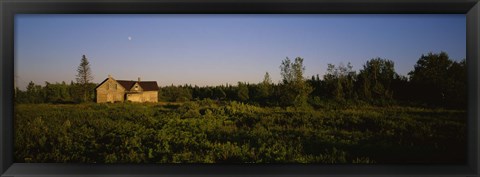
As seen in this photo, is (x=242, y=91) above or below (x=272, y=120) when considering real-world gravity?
above

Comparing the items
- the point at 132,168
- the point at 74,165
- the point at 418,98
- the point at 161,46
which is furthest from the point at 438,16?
the point at 74,165

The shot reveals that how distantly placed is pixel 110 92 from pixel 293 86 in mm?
1620

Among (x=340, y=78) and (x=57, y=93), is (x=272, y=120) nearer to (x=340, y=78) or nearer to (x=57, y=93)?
(x=340, y=78)

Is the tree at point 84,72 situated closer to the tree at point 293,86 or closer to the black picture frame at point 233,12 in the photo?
the black picture frame at point 233,12

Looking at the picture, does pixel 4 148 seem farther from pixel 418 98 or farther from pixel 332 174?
pixel 418 98

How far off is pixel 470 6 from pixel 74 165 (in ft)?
11.2

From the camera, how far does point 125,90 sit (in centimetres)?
302

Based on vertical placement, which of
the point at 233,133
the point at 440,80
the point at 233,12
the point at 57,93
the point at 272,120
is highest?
the point at 233,12

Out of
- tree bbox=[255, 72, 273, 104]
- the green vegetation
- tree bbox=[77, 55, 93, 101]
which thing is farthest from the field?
tree bbox=[77, 55, 93, 101]

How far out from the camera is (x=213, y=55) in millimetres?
3076

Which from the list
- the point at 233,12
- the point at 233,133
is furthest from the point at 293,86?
the point at 233,12

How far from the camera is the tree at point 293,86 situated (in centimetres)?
302

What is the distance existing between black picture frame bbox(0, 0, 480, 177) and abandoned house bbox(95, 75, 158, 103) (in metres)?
0.58

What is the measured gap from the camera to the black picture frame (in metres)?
2.69
